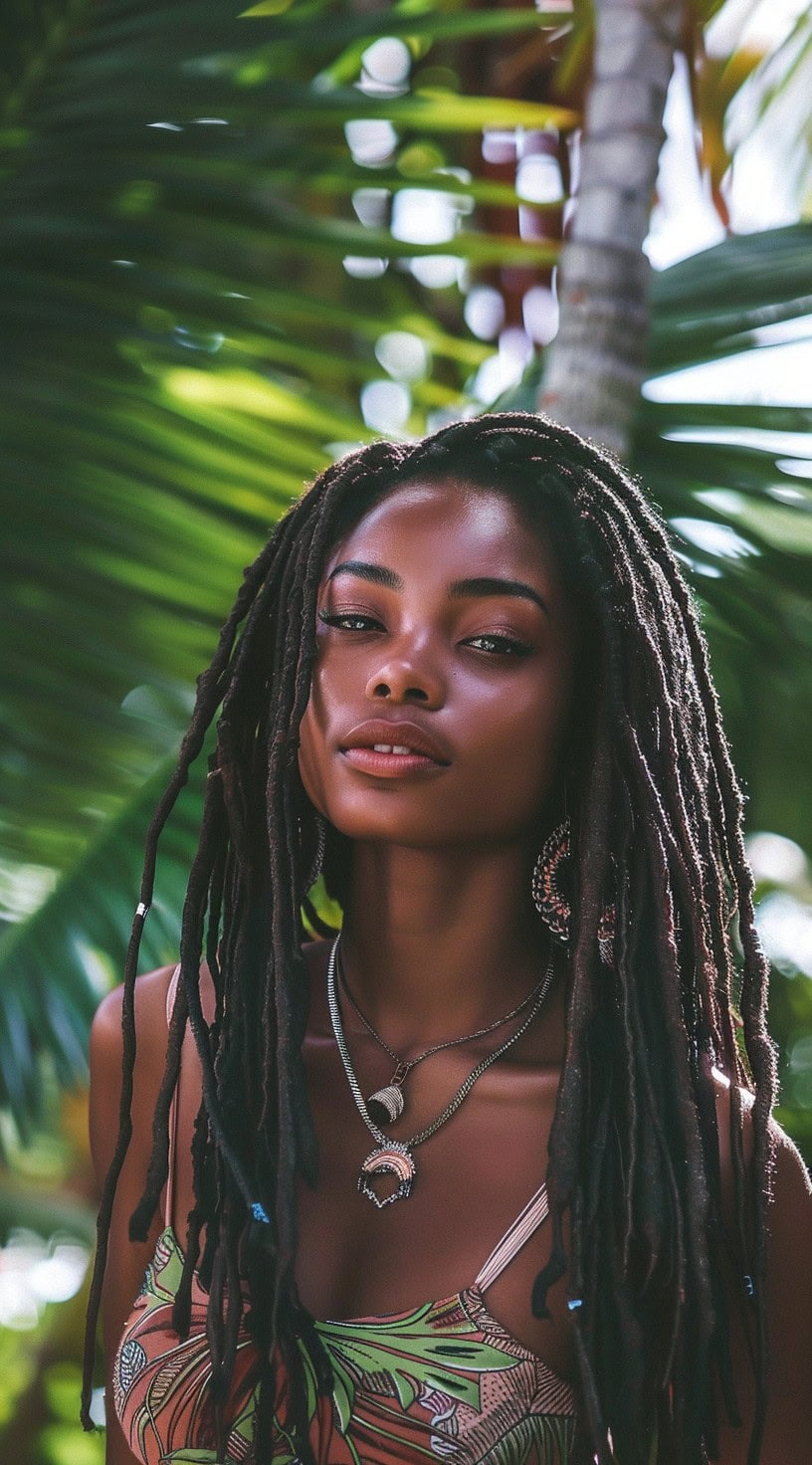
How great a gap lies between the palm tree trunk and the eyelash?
2.64 ft

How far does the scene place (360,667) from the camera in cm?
192

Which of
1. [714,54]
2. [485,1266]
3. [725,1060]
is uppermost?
[714,54]

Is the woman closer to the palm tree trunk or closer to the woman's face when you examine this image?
the woman's face

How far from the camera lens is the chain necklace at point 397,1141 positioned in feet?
6.50

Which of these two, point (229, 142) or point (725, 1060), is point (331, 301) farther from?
point (725, 1060)

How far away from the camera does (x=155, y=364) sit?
308 cm

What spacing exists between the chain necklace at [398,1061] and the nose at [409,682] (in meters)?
0.48

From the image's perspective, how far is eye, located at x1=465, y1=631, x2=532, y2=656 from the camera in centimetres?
189

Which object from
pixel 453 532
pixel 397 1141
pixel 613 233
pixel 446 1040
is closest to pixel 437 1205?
pixel 397 1141

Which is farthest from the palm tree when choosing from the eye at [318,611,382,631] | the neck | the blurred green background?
the eye at [318,611,382,631]

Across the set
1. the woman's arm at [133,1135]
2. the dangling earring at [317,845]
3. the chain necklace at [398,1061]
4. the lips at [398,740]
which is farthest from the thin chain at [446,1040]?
the lips at [398,740]

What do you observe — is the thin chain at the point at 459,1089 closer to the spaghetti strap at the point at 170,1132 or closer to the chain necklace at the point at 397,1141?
the chain necklace at the point at 397,1141

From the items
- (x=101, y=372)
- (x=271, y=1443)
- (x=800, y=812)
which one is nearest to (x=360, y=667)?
(x=271, y=1443)

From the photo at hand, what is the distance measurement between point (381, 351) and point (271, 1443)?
10.5ft
